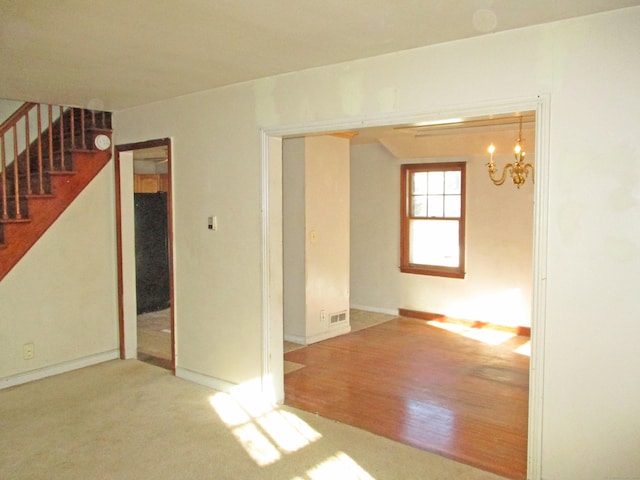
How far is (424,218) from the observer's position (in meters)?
7.03

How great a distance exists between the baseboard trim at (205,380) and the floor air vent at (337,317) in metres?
1.95

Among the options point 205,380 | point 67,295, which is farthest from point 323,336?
point 67,295

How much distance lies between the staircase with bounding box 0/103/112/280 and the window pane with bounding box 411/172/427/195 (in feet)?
12.8

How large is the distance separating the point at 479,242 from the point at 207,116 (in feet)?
12.6

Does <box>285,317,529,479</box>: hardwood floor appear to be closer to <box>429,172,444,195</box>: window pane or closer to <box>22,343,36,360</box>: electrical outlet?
<box>429,172,444,195</box>: window pane

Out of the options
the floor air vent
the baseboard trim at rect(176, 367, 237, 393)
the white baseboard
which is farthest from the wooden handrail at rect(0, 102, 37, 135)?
the white baseboard

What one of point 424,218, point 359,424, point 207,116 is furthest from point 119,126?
point 424,218

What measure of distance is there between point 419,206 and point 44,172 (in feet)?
14.8

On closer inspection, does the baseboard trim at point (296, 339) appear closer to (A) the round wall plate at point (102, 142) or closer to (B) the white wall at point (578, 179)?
(A) the round wall plate at point (102, 142)

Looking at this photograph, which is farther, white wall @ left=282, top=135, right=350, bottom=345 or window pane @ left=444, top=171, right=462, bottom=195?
window pane @ left=444, top=171, right=462, bottom=195

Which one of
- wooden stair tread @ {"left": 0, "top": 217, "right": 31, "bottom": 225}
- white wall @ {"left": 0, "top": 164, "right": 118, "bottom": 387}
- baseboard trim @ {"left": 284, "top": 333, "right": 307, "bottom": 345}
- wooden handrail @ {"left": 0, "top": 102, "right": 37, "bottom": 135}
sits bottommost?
baseboard trim @ {"left": 284, "top": 333, "right": 307, "bottom": 345}

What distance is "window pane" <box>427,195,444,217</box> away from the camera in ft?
22.7

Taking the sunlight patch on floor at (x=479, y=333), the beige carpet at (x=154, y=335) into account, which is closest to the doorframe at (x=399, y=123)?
the beige carpet at (x=154, y=335)

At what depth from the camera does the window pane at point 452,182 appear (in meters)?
6.72
